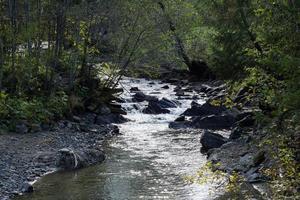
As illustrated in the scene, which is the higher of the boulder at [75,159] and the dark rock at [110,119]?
the boulder at [75,159]

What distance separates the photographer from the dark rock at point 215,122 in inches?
819

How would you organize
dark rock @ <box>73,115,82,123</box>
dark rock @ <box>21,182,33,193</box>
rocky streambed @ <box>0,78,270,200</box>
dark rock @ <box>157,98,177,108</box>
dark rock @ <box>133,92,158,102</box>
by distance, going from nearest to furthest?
dark rock @ <box>21,182,33,193</box> → rocky streambed @ <box>0,78,270,200</box> → dark rock @ <box>73,115,82,123</box> → dark rock @ <box>157,98,177,108</box> → dark rock @ <box>133,92,158,102</box>

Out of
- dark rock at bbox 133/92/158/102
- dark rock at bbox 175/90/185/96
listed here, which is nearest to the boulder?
dark rock at bbox 133/92/158/102

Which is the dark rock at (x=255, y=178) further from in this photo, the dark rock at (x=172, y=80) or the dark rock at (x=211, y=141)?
the dark rock at (x=172, y=80)

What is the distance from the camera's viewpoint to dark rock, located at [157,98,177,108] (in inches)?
1019

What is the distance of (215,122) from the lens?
68.9ft

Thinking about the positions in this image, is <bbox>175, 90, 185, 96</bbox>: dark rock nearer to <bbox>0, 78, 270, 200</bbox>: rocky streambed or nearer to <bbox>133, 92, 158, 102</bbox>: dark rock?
<bbox>133, 92, 158, 102</bbox>: dark rock

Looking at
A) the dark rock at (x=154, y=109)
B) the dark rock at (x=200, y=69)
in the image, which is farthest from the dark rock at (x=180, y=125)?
the dark rock at (x=200, y=69)

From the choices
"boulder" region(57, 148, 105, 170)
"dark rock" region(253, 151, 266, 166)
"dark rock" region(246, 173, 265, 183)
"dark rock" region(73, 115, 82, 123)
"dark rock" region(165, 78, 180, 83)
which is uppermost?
"dark rock" region(253, 151, 266, 166)

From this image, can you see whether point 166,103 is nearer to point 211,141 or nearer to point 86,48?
point 86,48

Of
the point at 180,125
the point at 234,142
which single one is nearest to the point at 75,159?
the point at 234,142

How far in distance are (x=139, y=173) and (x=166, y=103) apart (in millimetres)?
12673

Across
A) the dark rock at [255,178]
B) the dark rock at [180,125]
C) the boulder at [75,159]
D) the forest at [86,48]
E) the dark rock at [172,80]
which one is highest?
the forest at [86,48]

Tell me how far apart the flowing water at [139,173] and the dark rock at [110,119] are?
0.85m
